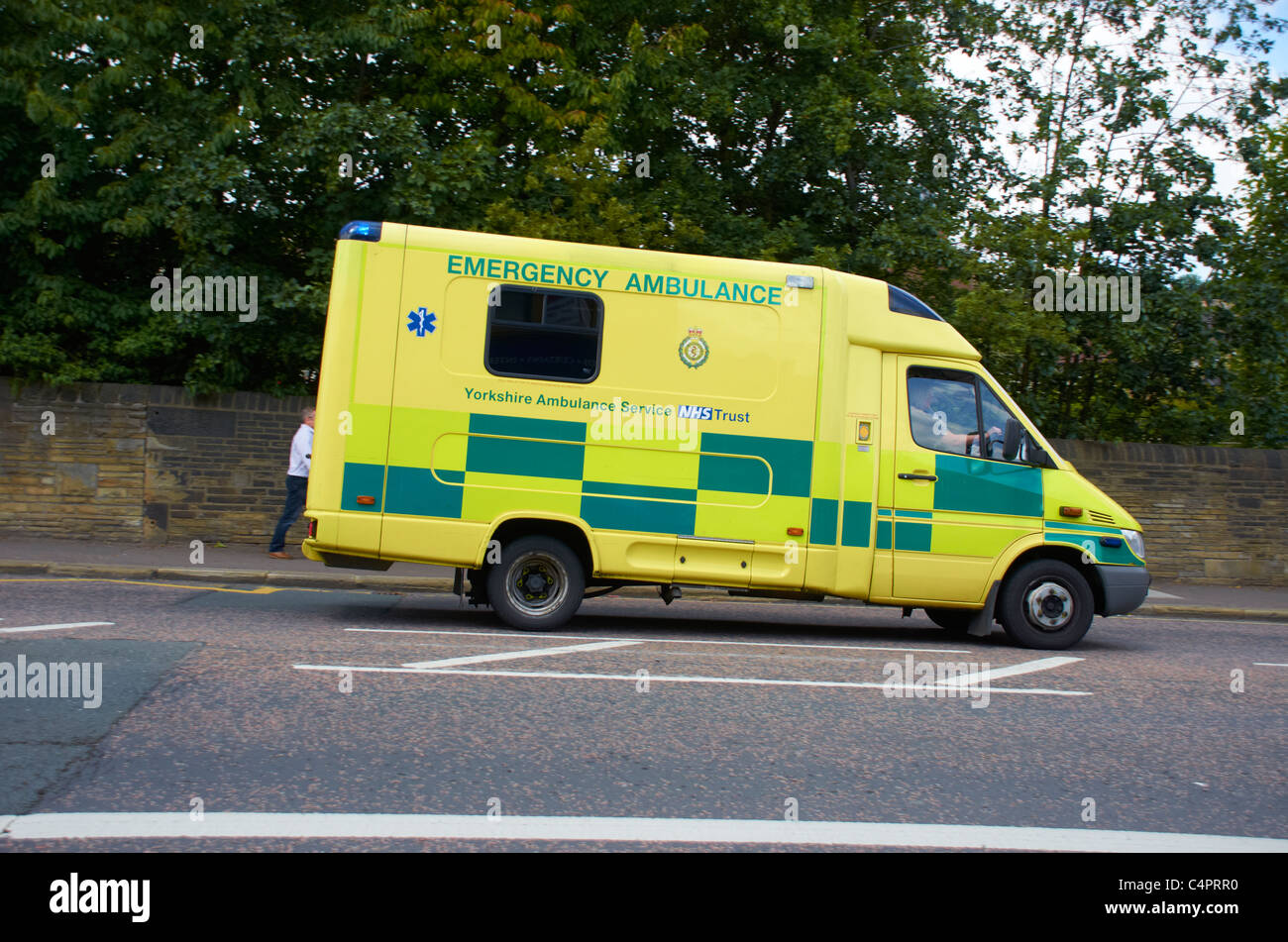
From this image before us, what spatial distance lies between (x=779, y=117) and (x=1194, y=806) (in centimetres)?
1370

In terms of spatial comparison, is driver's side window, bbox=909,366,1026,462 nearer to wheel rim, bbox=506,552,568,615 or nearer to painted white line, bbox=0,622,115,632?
wheel rim, bbox=506,552,568,615

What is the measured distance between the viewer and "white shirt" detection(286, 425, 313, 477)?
12797 millimetres

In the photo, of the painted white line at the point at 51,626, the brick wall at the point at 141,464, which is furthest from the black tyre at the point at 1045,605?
the brick wall at the point at 141,464

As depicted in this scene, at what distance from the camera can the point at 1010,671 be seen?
791cm

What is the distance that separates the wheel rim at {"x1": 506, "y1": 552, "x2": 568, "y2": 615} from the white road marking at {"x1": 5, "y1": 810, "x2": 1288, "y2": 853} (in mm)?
4499

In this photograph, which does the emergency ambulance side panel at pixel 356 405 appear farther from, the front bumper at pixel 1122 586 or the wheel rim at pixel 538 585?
the front bumper at pixel 1122 586

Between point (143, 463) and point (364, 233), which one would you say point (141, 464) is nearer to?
point (143, 463)

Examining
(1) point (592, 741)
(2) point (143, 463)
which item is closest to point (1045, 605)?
(1) point (592, 741)

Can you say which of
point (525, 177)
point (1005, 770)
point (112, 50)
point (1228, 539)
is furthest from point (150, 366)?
point (1228, 539)

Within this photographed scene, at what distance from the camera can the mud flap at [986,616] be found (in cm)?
897

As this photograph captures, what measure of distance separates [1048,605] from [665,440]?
3.35 metres

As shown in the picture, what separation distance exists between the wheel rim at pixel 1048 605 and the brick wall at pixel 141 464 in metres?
8.78

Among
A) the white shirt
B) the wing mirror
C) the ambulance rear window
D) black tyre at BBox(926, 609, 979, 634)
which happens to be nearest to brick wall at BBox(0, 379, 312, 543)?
the white shirt

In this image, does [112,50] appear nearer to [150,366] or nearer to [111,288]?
[111,288]
